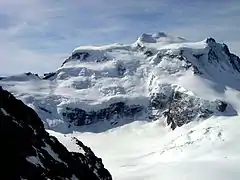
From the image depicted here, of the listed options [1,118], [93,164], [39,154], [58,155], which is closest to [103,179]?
[93,164]

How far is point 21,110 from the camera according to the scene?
98.2 metres

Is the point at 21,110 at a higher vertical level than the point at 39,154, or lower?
higher

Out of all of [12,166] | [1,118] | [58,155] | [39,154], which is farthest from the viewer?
[58,155]

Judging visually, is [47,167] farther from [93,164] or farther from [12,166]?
[93,164]

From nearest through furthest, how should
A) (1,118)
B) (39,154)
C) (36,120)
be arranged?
1. (1,118)
2. (39,154)
3. (36,120)

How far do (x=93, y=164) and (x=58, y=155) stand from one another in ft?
69.2

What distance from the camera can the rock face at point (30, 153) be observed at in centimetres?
7655

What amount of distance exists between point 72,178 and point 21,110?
16.4m

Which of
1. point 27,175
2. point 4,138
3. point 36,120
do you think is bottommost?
point 27,175

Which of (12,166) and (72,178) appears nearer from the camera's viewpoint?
(12,166)

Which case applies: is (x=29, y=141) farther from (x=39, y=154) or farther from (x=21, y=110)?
(x=21, y=110)

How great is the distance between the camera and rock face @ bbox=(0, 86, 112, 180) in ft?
251

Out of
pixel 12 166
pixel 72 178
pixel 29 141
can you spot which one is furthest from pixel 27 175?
pixel 72 178

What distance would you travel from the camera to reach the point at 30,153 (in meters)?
82.9
